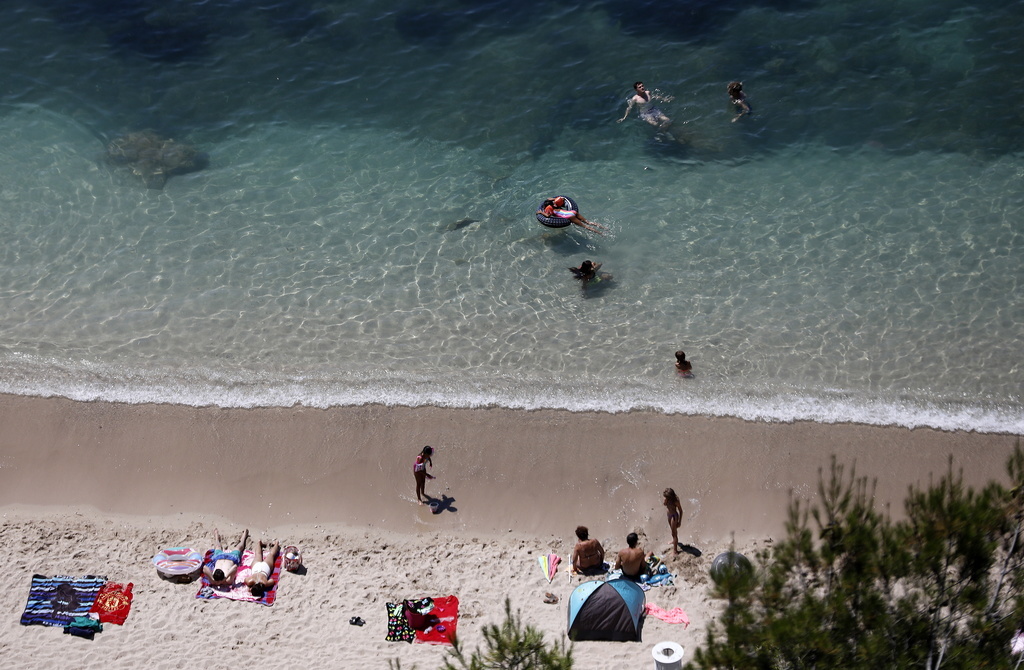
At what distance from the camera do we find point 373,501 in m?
14.9

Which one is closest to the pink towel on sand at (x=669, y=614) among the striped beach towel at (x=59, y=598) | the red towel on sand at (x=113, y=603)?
the red towel on sand at (x=113, y=603)

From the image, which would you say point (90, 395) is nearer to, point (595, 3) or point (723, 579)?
point (723, 579)

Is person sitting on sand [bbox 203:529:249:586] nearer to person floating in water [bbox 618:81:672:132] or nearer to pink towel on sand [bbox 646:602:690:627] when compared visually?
pink towel on sand [bbox 646:602:690:627]

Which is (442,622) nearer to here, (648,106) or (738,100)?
(648,106)

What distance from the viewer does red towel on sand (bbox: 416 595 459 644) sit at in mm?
12695

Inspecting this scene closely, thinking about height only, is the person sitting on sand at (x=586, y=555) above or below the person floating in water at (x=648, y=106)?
below

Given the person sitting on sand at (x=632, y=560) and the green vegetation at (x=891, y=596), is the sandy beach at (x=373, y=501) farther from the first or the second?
the green vegetation at (x=891, y=596)

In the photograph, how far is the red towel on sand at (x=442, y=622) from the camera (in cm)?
1270

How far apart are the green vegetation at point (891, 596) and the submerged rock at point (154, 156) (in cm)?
1719

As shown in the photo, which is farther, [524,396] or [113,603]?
[524,396]

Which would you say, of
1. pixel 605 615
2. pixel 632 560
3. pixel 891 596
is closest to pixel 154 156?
pixel 632 560

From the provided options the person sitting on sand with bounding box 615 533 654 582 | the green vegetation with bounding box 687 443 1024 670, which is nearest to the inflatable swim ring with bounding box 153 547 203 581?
the person sitting on sand with bounding box 615 533 654 582

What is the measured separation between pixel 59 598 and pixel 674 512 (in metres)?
8.81

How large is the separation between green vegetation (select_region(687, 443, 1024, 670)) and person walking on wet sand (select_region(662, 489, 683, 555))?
397 centimetres
